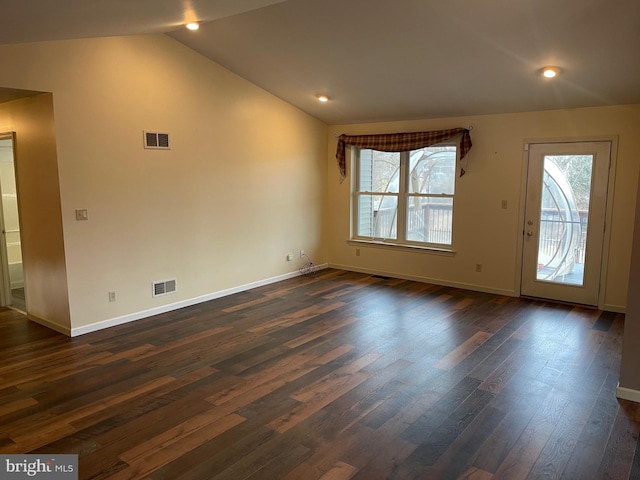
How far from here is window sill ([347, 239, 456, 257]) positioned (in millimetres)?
6285

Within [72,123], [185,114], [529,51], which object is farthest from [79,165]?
[529,51]

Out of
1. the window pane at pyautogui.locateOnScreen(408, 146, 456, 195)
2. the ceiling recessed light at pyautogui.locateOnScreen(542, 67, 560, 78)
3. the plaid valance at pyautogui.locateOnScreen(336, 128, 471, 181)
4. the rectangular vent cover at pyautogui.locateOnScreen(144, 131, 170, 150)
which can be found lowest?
the window pane at pyautogui.locateOnScreen(408, 146, 456, 195)

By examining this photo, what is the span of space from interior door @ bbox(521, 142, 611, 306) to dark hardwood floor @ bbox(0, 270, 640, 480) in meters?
0.42

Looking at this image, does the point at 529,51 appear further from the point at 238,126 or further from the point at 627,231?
the point at 238,126

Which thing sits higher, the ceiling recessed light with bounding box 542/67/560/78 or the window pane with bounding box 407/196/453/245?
the ceiling recessed light with bounding box 542/67/560/78

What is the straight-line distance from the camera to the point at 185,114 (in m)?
5.07

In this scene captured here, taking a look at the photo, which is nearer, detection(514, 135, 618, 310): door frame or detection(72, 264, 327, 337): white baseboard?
detection(72, 264, 327, 337): white baseboard

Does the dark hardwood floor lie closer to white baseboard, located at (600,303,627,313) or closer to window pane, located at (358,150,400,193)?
white baseboard, located at (600,303,627,313)

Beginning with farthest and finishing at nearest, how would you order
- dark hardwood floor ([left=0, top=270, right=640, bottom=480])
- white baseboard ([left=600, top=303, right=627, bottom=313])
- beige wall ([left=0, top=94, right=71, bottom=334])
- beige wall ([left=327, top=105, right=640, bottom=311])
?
white baseboard ([left=600, top=303, right=627, bottom=313]) < beige wall ([left=327, top=105, right=640, bottom=311]) < beige wall ([left=0, top=94, right=71, bottom=334]) < dark hardwood floor ([left=0, top=270, right=640, bottom=480])

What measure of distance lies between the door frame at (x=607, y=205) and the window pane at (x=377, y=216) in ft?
5.87

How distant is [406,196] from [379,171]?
0.60 m

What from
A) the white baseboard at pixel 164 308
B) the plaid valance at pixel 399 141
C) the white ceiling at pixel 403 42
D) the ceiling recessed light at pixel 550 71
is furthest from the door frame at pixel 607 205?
the white baseboard at pixel 164 308

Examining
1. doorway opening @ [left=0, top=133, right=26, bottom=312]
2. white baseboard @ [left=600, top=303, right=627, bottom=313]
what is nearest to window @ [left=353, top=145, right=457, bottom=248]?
white baseboard @ [left=600, top=303, right=627, bottom=313]

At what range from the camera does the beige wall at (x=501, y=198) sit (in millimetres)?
4941
